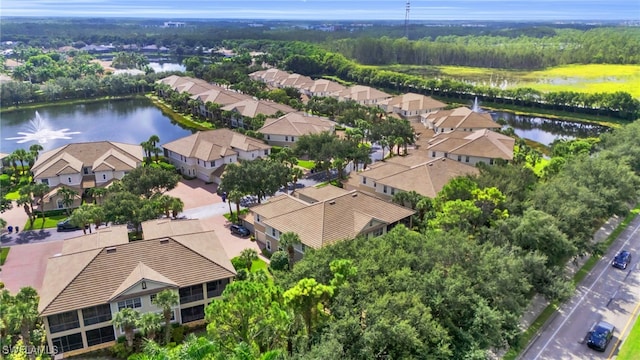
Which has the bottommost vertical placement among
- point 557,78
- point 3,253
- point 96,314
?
point 3,253

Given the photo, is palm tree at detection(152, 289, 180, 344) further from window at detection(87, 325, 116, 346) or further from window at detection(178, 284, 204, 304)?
window at detection(87, 325, 116, 346)

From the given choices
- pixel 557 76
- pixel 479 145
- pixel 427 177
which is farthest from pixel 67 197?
pixel 557 76

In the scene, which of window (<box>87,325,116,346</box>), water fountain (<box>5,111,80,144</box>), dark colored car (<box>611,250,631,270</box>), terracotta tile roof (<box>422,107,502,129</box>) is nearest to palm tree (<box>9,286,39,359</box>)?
window (<box>87,325,116,346</box>)

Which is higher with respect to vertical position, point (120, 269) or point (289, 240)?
point (120, 269)

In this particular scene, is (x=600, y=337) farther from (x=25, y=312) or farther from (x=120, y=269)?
(x=25, y=312)

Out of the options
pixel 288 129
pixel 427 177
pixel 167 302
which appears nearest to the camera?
pixel 167 302

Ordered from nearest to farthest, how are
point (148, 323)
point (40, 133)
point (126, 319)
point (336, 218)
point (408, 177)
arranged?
point (148, 323) → point (126, 319) → point (336, 218) → point (408, 177) → point (40, 133)

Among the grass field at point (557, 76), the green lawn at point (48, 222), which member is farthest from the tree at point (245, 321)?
the grass field at point (557, 76)

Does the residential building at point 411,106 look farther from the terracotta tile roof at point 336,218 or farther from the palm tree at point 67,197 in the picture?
the palm tree at point 67,197

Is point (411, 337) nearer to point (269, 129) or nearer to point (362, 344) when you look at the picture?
point (362, 344)

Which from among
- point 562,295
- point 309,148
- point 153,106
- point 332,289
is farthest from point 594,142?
point 153,106
